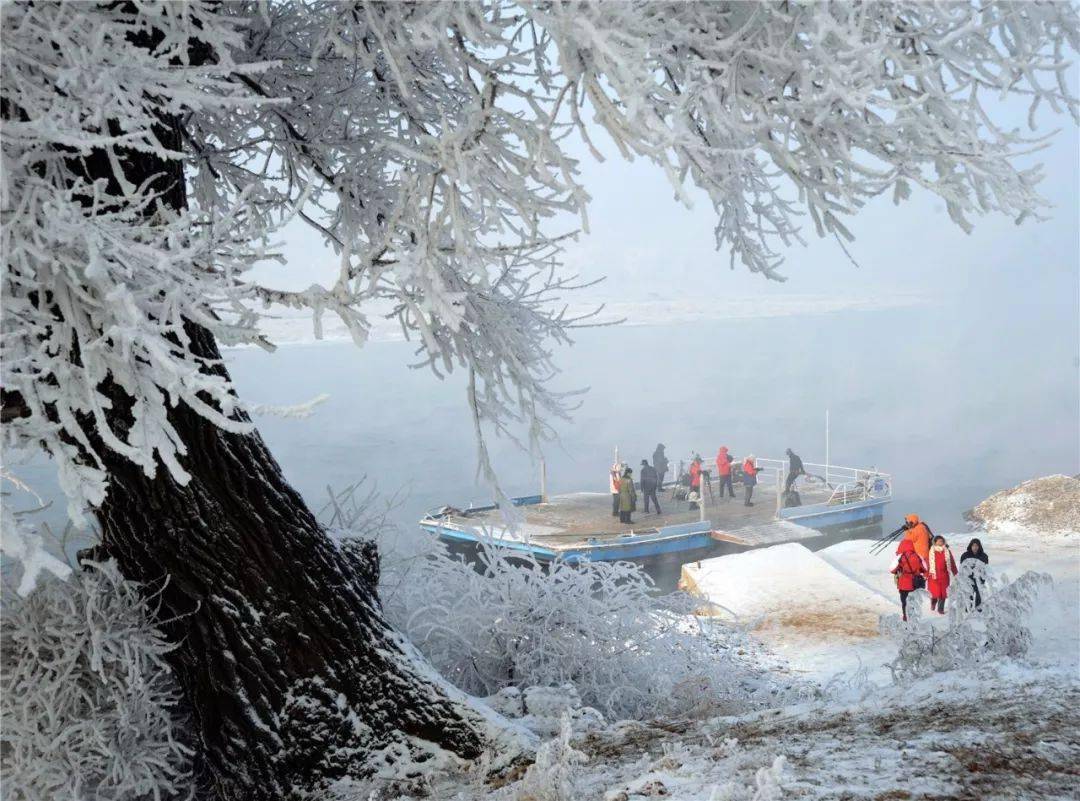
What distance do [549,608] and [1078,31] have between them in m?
3.76

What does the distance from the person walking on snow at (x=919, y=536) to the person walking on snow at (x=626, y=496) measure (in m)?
9.63

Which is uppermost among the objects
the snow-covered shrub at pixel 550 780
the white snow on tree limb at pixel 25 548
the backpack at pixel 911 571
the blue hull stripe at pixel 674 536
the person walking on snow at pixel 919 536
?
the white snow on tree limb at pixel 25 548

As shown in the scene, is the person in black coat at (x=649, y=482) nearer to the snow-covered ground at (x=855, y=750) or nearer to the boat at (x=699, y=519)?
the boat at (x=699, y=519)

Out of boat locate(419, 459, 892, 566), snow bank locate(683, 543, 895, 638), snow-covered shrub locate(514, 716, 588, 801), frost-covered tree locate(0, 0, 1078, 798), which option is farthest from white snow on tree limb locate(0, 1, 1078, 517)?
boat locate(419, 459, 892, 566)

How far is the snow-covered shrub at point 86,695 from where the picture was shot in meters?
3.75

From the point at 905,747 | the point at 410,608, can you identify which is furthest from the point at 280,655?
the point at 905,747

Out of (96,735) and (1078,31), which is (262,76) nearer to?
(96,735)

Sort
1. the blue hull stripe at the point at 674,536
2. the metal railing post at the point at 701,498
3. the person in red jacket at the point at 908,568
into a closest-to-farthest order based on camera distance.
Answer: the person in red jacket at the point at 908,568, the blue hull stripe at the point at 674,536, the metal railing post at the point at 701,498

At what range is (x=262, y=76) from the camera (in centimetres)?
477

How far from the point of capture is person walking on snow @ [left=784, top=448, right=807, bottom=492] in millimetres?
21688

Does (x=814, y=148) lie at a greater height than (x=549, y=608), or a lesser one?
greater

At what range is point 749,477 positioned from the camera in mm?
21656

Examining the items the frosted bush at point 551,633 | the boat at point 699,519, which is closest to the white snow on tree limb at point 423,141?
the frosted bush at point 551,633

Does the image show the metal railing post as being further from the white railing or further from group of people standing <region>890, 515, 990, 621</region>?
group of people standing <region>890, 515, 990, 621</region>
